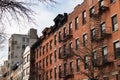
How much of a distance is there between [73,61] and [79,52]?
3.76m

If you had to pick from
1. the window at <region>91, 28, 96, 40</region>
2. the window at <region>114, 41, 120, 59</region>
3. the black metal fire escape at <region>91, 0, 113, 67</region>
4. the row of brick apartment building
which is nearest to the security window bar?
the row of brick apartment building

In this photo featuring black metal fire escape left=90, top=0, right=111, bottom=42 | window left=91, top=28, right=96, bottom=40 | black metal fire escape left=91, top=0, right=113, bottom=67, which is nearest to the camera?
black metal fire escape left=91, top=0, right=113, bottom=67

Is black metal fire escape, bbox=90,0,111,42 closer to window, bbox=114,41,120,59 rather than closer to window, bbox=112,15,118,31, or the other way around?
window, bbox=112,15,118,31

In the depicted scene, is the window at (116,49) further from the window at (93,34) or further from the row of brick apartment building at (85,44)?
the window at (93,34)

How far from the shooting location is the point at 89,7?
4397cm

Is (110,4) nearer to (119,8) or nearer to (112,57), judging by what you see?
(119,8)

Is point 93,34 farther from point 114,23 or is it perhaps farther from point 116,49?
point 116,49

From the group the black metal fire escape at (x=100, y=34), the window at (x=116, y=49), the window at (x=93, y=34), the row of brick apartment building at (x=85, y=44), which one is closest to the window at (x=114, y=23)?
the row of brick apartment building at (x=85, y=44)

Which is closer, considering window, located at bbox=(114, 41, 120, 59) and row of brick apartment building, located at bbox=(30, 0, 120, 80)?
window, located at bbox=(114, 41, 120, 59)

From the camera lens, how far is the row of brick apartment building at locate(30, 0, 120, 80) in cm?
3738

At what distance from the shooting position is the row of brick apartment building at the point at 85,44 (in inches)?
1471

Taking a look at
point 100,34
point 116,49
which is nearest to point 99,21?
point 100,34

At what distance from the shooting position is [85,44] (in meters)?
44.0

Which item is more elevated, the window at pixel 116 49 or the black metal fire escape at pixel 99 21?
the black metal fire escape at pixel 99 21
